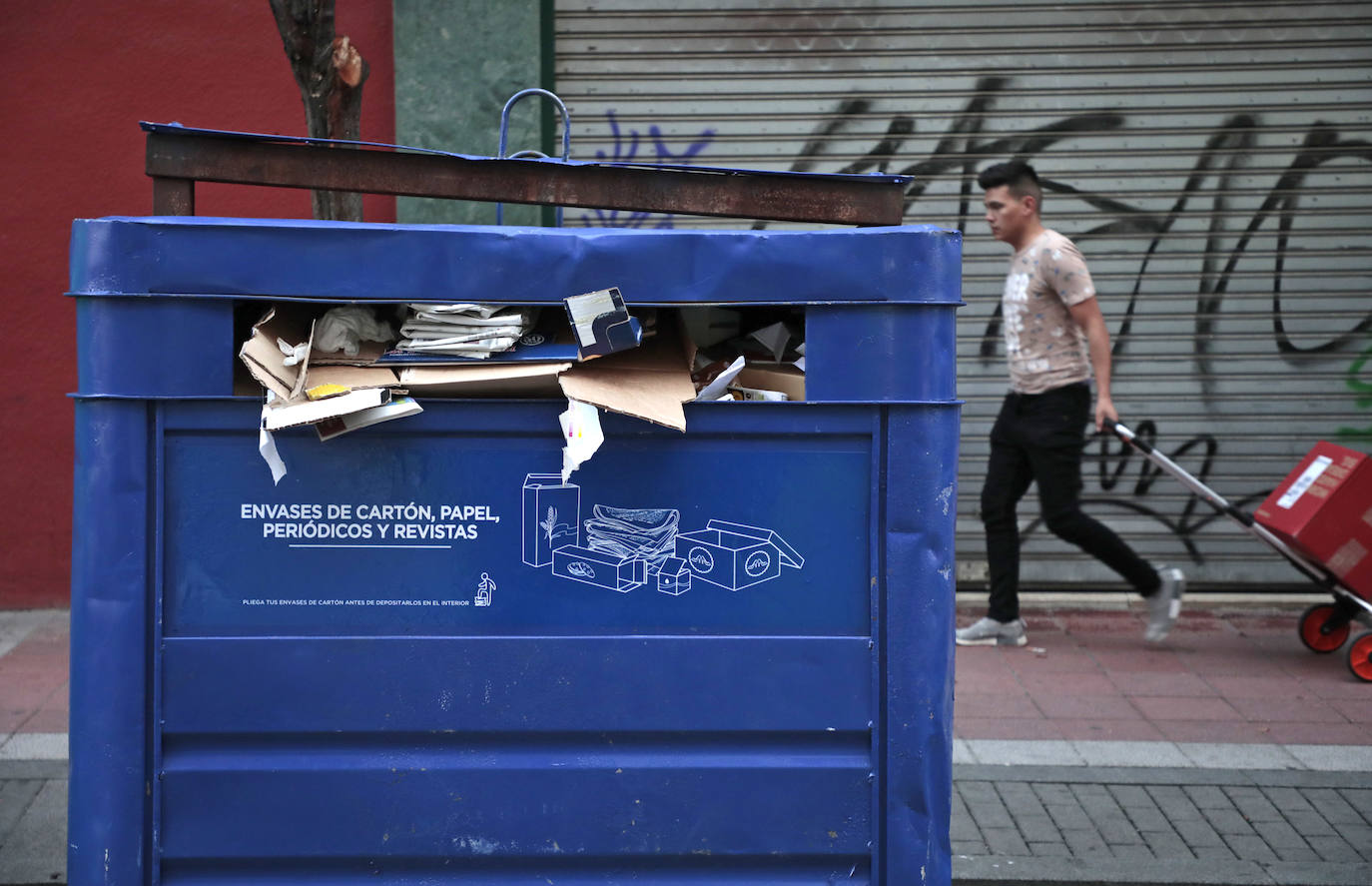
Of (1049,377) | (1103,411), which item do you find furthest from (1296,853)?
(1049,377)

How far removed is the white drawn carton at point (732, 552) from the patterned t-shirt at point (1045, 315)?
3.70 meters

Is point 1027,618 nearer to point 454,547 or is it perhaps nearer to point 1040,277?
point 1040,277

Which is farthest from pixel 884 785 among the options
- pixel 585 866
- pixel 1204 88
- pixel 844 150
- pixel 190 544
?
pixel 1204 88

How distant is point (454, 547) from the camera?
2.33 metres

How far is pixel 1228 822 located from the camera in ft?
13.9

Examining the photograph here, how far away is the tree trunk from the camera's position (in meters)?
4.19

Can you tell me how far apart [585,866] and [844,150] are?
5.34 meters

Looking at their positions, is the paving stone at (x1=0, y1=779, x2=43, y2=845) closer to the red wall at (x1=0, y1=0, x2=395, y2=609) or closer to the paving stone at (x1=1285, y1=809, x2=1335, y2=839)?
the red wall at (x1=0, y1=0, x2=395, y2=609)

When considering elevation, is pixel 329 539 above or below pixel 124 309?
below

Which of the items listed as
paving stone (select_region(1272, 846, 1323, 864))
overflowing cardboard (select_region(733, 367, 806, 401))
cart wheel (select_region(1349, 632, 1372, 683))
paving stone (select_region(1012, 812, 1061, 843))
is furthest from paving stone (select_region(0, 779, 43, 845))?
cart wheel (select_region(1349, 632, 1372, 683))

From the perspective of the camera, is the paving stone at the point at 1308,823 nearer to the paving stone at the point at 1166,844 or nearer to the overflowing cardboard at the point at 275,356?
the paving stone at the point at 1166,844

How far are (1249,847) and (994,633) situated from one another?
2.31 metres

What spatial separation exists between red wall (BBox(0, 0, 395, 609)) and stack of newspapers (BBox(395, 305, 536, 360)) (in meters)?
4.65

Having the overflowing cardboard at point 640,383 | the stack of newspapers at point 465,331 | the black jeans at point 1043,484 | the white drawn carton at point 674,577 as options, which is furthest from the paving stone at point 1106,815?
Answer: the stack of newspapers at point 465,331
